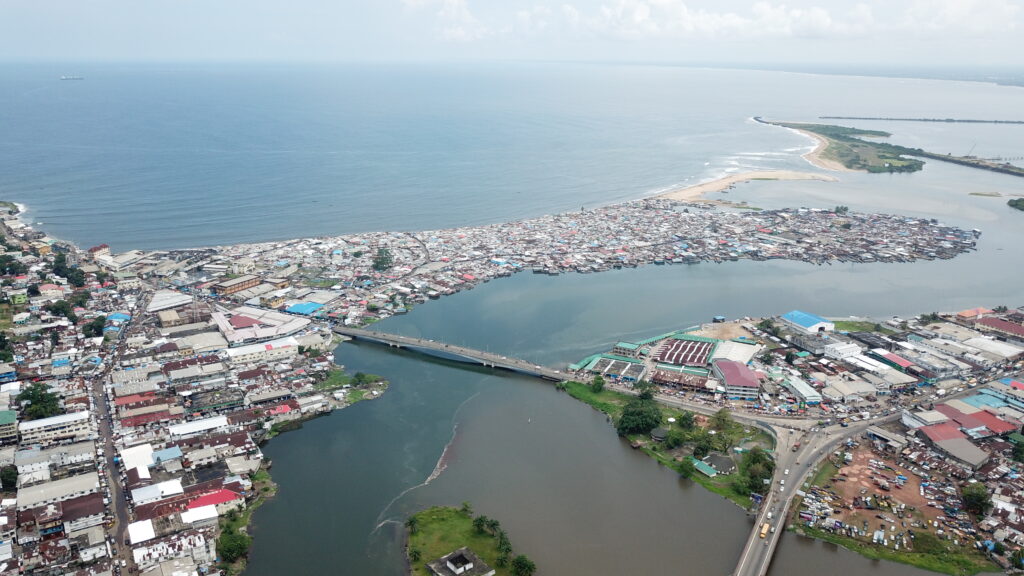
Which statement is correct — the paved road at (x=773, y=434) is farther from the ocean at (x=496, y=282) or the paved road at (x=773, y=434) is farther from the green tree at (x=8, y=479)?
the green tree at (x=8, y=479)

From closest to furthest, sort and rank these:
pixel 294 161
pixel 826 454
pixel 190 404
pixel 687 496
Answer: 1. pixel 687 496
2. pixel 826 454
3. pixel 190 404
4. pixel 294 161

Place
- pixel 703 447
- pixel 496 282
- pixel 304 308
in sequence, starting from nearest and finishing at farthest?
pixel 703 447 → pixel 304 308 → pixel 496 282

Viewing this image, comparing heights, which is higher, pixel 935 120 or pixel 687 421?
pixel 935 120

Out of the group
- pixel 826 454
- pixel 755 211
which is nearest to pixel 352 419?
pixel 826 454

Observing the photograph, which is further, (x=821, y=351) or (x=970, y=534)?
(x=821, y=351)

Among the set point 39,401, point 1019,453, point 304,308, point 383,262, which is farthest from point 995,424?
point 39,401

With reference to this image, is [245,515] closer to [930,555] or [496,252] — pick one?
[930,555]

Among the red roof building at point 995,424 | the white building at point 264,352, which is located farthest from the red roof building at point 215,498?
the red roof building at point 995,424

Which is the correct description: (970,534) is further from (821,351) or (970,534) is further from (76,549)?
(76,549)
